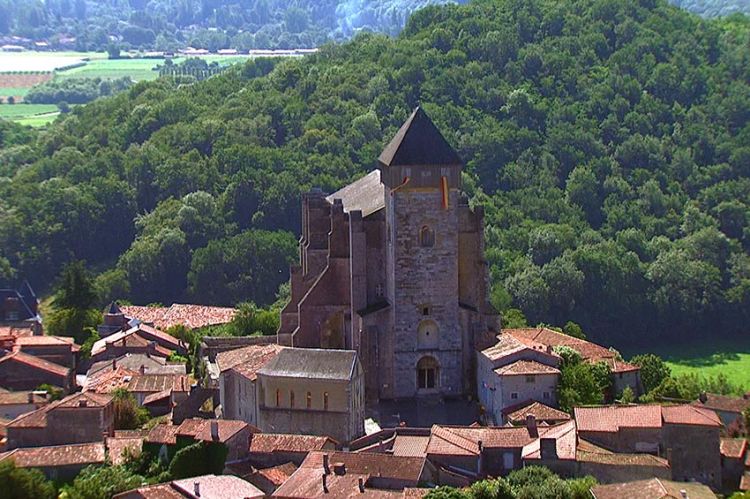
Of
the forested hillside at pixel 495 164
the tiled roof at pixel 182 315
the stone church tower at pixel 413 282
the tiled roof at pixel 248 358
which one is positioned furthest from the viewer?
the forested hillside at pixel 495 164

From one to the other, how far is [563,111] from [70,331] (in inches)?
1621

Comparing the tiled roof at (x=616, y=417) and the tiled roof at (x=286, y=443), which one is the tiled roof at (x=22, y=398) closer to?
the tiled roof at (x=286, y=443)

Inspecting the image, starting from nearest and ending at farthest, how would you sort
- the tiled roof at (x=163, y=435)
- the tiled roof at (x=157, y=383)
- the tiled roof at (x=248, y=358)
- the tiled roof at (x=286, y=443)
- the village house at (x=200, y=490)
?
the village house at (x=200, y=490), the tiled roof at (x=286, y=443), the tiled roof at (x=163, y=435), the tiled roof at (x=248, y=358), the tiled roof at (x=157, y=383)

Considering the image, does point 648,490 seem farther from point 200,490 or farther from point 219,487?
point 200,490

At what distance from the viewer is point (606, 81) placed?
102375 millimetres

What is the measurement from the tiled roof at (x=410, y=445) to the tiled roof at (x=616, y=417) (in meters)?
4.14

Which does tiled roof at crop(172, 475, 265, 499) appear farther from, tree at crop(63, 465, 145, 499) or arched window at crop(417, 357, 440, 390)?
arched window at crop(417, 357, 440, 390)

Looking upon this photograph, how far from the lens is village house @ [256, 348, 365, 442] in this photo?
4553 cm

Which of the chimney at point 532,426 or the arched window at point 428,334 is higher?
the arched window at point 428,334

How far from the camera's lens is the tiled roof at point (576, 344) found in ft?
169

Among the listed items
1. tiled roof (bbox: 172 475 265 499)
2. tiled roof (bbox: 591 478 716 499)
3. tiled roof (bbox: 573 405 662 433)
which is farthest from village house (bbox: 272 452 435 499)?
tiled roof (bbox: 591 478 716 499)

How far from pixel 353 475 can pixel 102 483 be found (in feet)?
21.4

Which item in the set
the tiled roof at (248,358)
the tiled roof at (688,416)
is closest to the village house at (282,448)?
the tiled roof at (248,358)

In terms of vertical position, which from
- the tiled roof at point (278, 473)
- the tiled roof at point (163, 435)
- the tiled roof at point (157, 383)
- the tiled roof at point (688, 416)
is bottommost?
the tiled roof at point (278, 473)
